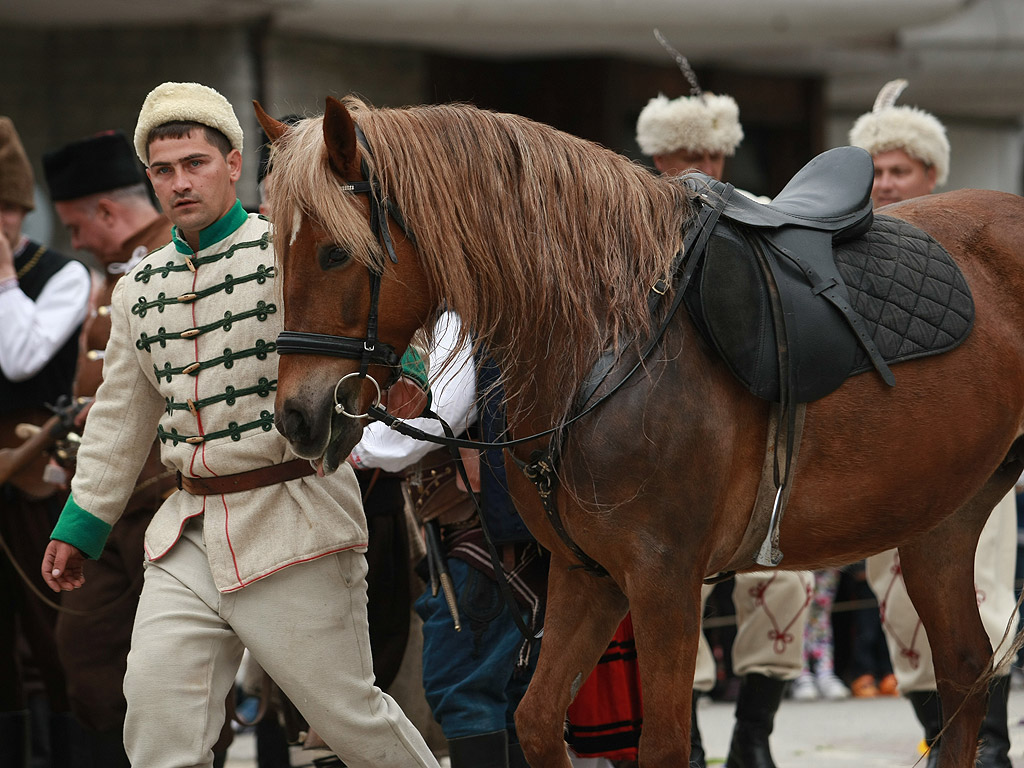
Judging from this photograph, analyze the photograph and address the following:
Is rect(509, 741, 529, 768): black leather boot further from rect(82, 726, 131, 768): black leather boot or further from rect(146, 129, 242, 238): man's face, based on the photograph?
rect(146, 129, 242, 238): man's face

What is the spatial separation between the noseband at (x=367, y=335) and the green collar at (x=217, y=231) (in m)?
0.74

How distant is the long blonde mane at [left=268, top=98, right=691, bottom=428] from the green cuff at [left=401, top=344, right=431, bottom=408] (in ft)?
0.87

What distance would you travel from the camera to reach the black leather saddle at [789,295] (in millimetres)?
2969

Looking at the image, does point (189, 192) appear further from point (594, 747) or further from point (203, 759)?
point (594, 747)

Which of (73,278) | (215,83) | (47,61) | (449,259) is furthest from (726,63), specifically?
(449,259)

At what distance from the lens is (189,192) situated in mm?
3369

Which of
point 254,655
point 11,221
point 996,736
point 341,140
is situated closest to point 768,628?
point 996,736

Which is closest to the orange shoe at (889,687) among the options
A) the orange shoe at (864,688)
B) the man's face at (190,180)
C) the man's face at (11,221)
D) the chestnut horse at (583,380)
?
the orange shoe at (864,688)

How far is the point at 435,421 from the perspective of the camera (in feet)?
12.5

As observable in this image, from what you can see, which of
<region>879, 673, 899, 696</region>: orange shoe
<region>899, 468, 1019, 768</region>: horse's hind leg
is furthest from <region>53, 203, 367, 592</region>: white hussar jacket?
<region>879, 673, 899, 696</region>: orange shoe

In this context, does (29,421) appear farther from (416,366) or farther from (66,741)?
(416,366)

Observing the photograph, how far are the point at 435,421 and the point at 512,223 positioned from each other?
3.39 feet

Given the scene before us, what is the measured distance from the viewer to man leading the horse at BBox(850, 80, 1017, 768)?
14.4ft

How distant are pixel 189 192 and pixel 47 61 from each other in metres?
5.83
